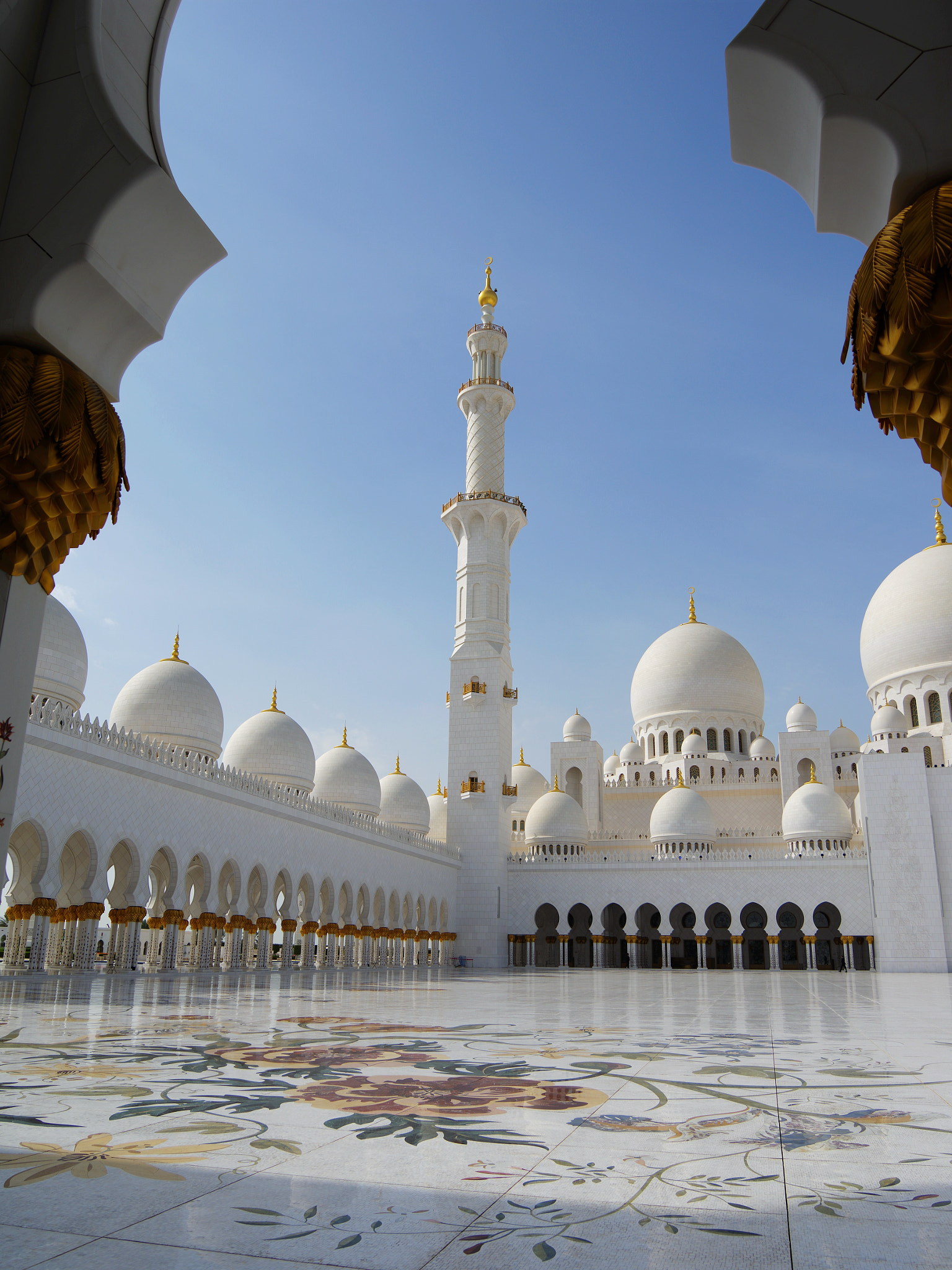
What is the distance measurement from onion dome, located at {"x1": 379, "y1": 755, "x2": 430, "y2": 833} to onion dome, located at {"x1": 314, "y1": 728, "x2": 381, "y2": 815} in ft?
7.96

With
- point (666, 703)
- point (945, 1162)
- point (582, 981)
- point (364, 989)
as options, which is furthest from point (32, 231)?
point (666, 703)

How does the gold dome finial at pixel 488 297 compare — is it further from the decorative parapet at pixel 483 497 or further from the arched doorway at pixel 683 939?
the arched doorway at pixel 683 939

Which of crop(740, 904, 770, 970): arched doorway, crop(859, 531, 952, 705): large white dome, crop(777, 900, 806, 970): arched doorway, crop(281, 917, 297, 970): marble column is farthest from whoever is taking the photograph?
crop(740, 904, 770, 970): arched doorway

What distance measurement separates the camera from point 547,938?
92.9 ft

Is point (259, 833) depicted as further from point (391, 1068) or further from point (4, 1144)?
point (4, 1144)

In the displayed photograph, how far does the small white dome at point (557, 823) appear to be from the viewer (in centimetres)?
2730

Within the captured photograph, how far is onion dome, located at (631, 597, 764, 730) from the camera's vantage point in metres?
31.3

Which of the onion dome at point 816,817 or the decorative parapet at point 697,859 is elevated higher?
the onion dome at point 816,817

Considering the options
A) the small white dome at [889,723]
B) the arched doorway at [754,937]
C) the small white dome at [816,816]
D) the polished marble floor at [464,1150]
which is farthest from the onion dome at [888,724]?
the polished marble floor at [464,1150]

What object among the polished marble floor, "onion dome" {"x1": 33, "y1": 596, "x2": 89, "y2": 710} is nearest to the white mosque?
"onion dome" {"x1": 33, "y1": 596, "x2": 89, "y2": 710}

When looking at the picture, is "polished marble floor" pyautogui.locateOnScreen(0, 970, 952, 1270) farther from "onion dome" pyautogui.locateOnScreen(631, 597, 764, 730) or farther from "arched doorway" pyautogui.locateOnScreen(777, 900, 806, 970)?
"onion dome" pyautogui.locateOnScreen(631, 597, 764, 730)

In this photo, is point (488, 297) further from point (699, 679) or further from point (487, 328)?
point (699, 679)

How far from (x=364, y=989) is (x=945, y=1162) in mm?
9295

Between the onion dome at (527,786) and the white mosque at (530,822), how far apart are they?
0.22 ft
